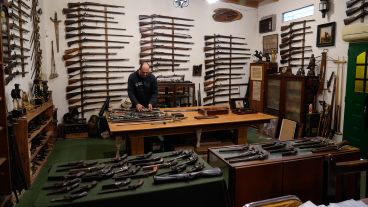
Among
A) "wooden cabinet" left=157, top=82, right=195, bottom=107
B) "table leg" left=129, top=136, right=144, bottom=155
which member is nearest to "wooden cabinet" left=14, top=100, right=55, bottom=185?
"table leg" left=129, top=136, right=144, bottom=155

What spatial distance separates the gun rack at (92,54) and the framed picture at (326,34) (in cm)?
422

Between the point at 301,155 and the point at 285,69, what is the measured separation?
412 cm

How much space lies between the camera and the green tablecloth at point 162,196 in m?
1.85

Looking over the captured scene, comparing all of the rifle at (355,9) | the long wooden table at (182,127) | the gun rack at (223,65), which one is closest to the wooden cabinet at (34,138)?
the long wooden table at (182,127)

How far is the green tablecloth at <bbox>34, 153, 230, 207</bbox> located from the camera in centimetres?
185

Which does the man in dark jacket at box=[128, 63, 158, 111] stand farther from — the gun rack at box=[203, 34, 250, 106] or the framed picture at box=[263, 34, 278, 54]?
the framed picture at box=[263, 34, 278, 54]

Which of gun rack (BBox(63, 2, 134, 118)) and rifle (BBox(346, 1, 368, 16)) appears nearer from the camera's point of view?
rifle (BBox(346, 1, 368, 16))

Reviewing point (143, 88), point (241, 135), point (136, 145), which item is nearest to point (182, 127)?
point (136, 145)

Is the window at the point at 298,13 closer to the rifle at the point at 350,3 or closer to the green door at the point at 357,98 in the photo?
the rifle at the point at 350,3

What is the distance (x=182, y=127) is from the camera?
3.93 m

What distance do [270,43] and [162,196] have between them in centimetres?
626

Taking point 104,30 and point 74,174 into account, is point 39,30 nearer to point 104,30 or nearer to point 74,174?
point 104,30

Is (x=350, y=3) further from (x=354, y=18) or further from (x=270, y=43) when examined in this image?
(x=270, y=43)

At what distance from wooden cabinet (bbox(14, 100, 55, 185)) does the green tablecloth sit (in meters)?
1.61
